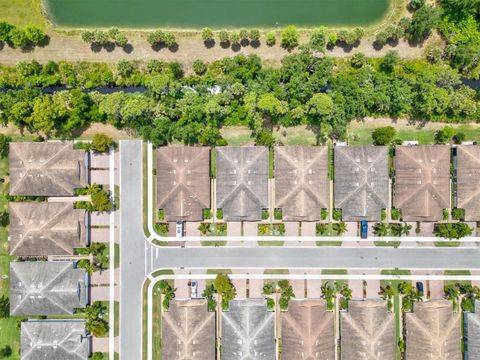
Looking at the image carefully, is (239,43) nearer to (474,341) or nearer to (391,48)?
(391,48)

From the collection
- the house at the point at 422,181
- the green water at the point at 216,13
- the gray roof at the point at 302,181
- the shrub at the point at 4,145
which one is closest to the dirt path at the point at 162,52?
the green water at the point at 216,13

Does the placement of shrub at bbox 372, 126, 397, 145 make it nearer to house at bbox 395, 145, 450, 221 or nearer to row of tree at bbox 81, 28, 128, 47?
house at bbox 395, 145, 450, 221

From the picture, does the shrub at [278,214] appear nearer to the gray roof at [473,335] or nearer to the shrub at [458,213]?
the shrub at [458,213]

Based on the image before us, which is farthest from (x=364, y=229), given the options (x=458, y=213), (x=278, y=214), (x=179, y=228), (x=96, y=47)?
(x=96, y=47)

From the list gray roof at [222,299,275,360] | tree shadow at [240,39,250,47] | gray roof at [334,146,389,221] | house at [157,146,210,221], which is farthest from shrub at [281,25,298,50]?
gray roof at [222,299,275,360]

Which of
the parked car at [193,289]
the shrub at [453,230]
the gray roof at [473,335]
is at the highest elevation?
the shrub at [453,230]

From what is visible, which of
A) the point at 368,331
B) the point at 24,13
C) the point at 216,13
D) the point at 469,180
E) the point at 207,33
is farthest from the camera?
the point at 216,13

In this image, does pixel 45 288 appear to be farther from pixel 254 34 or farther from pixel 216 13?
pixel 216 13
